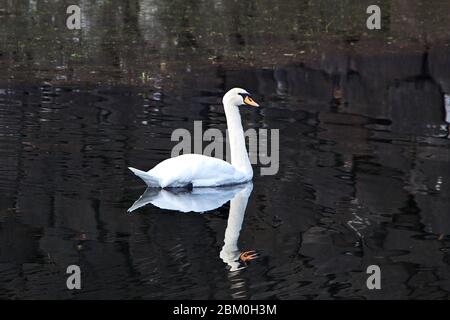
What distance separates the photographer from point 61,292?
739cm

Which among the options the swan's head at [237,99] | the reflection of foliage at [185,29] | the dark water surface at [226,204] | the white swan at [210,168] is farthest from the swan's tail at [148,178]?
the reflection of foliage at [185,29]

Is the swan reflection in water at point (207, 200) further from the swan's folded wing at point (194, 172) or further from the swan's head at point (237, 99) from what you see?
the swan's head at point (237, 99)

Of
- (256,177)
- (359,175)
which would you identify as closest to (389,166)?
(359,175)

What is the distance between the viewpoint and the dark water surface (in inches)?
311

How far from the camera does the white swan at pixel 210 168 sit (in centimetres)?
1018

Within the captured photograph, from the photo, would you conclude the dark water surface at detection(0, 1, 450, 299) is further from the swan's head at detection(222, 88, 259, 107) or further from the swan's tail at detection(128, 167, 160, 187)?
the swan's head at detection(222, 88, 259, 107)

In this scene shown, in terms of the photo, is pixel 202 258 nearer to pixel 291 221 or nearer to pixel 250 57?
pixel 291 221

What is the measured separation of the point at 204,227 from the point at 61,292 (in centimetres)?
202

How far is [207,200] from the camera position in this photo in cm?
1025

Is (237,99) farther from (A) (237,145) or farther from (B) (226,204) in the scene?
(B) (226,204)

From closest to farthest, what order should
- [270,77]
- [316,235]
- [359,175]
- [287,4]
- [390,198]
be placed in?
[316,235]
[390,198]
[359,175]
[270,77]
[287,4]

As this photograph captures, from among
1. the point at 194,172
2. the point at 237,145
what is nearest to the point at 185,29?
the point at 237,145

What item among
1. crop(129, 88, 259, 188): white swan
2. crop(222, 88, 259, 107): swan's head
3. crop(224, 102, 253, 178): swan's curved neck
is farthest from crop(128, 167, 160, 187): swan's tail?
crop(222, 88, 259, 107): swan's head

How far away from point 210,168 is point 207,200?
14.4 inches
